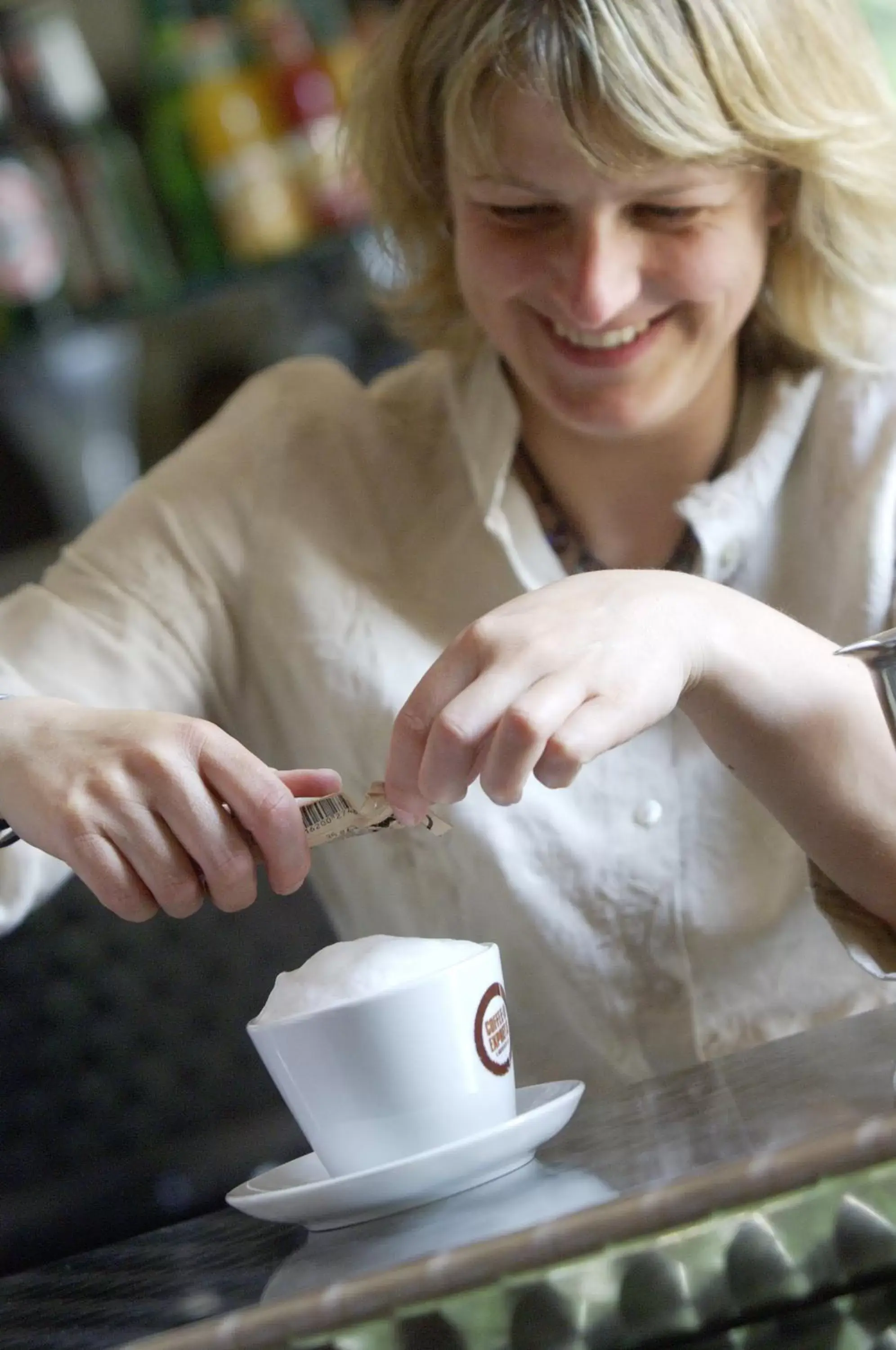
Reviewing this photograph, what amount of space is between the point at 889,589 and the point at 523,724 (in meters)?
0.44

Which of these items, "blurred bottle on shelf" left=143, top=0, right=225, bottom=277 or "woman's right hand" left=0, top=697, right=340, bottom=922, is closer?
"woman's right hand" left=0, top=697, right=340, bottom=922

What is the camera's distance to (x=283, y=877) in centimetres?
73

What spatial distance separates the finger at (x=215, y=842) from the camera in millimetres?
726

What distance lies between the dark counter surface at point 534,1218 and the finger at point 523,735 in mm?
155

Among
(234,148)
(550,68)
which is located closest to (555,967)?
(550,68)

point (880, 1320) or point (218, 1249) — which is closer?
point (880, 1320)

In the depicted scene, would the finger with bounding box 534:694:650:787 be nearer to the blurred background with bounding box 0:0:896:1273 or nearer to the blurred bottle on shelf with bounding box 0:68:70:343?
the blurred background with bounding box 0:0:896:1273

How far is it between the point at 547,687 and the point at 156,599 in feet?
1.62

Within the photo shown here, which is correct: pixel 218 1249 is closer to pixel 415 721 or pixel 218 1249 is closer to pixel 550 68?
pixel 415 721

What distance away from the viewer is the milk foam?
64 cm

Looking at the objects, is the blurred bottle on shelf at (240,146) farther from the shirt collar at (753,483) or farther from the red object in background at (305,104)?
the shirt collar at (753,483)

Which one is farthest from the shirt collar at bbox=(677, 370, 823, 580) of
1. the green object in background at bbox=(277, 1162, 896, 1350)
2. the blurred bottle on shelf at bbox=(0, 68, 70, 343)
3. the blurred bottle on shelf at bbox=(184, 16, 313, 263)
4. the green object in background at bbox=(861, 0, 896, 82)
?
the blurred bottle on shelf at bbox=(0, 68, 70, 343)

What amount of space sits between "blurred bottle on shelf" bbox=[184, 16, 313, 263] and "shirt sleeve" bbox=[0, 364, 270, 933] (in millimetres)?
663

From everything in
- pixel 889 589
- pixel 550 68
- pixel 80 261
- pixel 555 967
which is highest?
pixel 80 261
